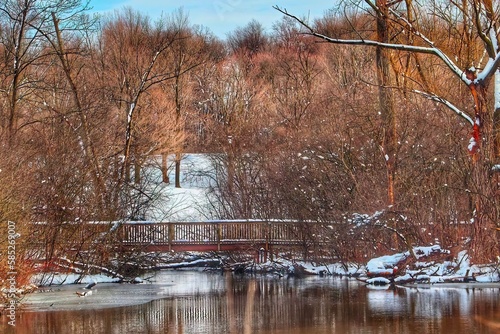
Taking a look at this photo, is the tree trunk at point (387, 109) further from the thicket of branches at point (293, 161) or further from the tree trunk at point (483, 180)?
the tree trunk at point (483, 180)

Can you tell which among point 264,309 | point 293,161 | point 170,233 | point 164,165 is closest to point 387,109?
point 293,161

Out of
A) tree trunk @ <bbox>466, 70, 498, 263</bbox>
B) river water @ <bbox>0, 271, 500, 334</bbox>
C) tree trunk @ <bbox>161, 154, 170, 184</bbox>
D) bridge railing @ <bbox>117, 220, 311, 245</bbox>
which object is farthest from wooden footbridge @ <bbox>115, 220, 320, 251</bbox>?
tree trunk @ <bbox>161, 154, 170, 184</bbox>

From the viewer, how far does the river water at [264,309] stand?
52.2 feet

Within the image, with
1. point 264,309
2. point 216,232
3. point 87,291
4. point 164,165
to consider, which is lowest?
point 264,309

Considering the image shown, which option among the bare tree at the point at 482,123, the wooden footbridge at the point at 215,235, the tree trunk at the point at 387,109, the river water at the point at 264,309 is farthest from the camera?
the wooden footbridge at the point at 215,235

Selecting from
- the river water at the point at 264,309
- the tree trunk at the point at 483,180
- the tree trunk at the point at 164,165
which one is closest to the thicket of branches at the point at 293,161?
the tree trunk at the point at 483,180

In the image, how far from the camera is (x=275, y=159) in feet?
111

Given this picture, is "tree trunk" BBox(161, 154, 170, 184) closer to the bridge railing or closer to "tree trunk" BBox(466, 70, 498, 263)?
the bridge railing

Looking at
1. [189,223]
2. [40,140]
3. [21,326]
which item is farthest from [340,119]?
[21,326]

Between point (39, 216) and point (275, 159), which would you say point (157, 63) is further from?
point (39, 216)

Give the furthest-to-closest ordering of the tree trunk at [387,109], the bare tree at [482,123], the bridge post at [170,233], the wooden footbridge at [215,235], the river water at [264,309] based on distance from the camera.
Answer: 1. the bridge post at [170,233]
2. the wooden footbridge at [215,235]
3. the tree trunk at [387,109]
4. the bare tree at [482,123]
5. the river water at [264,309]

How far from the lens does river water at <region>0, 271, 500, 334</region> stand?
15.9 meters

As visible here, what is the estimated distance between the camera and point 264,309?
19.4 metres

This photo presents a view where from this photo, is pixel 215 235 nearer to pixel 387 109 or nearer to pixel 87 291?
pixel 387 109
